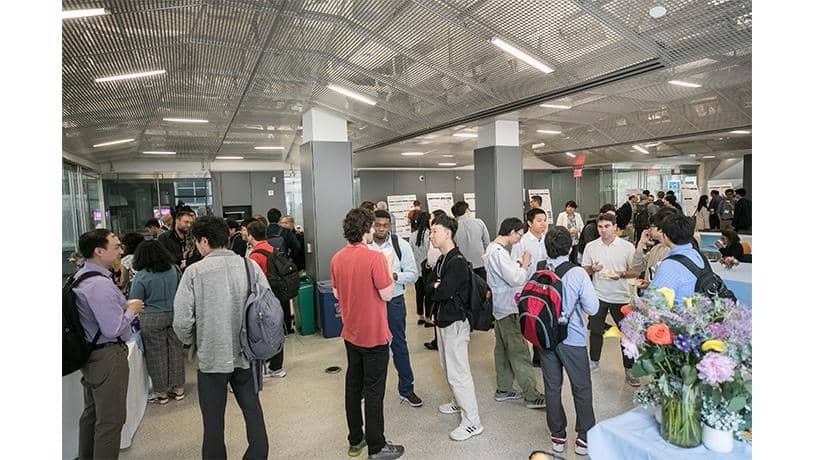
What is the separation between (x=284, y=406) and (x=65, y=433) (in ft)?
5.12

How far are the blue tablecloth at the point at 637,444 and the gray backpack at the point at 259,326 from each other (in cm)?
171

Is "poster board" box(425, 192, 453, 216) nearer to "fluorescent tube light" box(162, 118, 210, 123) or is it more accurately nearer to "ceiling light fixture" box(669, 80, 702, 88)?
"fluorescent tube light" box(162, 118, 210, 123)

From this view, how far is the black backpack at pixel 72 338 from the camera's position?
235 cm

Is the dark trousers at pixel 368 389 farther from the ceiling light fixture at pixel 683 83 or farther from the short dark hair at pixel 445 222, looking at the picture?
the ceiling light fixture at pixel 683 83

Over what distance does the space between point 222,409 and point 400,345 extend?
1.57 meters

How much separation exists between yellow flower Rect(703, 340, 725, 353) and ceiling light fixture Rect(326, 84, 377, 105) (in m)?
4.55

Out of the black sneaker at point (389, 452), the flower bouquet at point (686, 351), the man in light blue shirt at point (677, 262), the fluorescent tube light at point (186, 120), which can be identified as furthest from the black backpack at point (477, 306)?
the fluorescent tube light at point (186, 120)

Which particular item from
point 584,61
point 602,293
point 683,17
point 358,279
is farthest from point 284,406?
point 683,17

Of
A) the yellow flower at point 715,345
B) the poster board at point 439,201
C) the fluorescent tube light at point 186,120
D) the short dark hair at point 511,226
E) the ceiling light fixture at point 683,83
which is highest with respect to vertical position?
the fluorescent tube light at point 186,120

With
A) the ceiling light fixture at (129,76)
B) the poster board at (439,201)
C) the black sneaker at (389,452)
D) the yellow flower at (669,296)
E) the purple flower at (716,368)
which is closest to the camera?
the purple flower at (716,368)

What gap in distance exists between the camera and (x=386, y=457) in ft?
9.86

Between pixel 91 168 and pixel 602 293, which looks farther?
pixel 91 168
